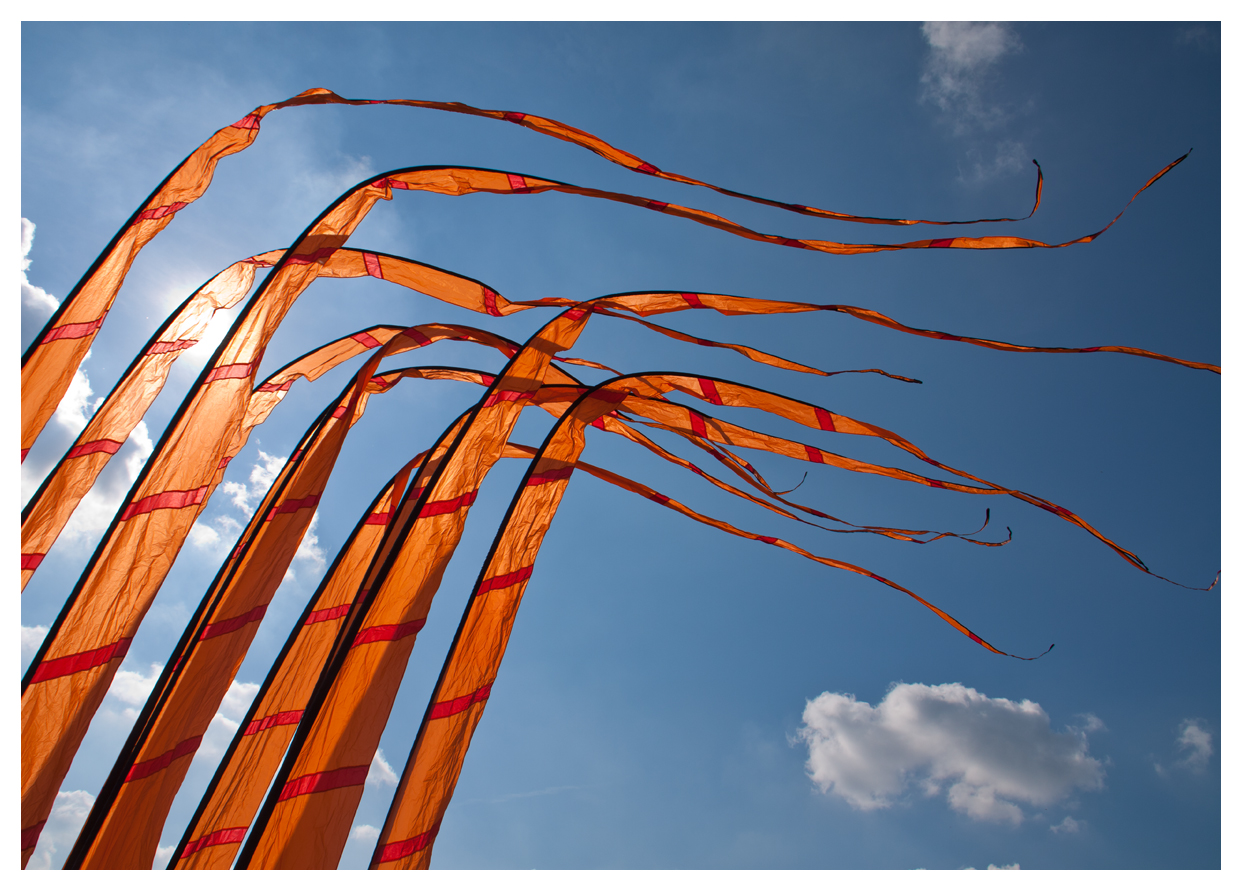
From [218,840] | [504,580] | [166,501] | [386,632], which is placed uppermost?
[504,580]

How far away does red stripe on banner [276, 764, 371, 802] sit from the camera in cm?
466

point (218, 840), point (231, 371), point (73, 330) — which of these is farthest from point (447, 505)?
point (73, 330)

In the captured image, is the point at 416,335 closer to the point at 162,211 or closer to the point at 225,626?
the point at 162,211

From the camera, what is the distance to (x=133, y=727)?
5.45 m

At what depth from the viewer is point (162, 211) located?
6.34m

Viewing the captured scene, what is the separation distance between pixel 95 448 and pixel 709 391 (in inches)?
249

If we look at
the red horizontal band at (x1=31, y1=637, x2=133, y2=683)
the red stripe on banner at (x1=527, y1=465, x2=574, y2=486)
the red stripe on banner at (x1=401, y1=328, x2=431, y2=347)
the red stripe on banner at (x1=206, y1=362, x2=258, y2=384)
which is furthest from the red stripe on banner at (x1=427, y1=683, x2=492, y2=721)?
the red stripe on banner at (x1=401, y1=328, x2=431, y2=347)

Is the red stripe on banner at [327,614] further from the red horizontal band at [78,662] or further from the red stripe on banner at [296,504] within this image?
the red horizontal band at [78,662]

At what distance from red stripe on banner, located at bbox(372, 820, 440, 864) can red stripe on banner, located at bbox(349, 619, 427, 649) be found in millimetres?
1514

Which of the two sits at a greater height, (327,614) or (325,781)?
(327,614)

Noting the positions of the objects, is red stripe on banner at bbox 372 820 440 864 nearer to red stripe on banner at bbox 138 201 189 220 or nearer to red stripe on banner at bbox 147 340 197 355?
red stripe on banner at bbox 147 340 197 355

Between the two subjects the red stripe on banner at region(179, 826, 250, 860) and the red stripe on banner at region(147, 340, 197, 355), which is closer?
the red stripe on banner at region(179, 826, 250, 860)
